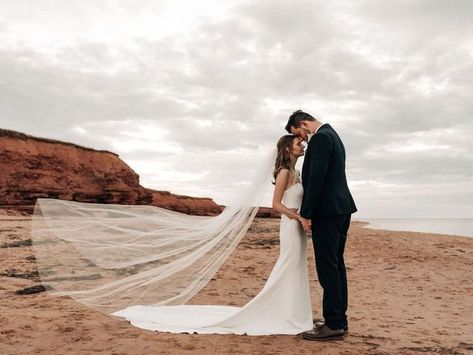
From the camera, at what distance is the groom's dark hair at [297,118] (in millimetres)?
5074

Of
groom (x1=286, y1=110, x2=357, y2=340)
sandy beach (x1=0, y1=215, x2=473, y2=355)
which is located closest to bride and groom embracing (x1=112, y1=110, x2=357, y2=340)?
groom (x1=286, y1=110, x2=357, y2=340)

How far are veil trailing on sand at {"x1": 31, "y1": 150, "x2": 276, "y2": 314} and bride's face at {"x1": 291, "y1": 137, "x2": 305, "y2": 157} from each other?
51 centimetres

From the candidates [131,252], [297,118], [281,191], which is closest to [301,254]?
[281,191]

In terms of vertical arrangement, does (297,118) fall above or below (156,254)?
above

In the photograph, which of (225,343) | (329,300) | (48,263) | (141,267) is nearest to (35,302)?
(48,263)

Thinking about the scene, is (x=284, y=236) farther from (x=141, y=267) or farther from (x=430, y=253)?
(x=430, y=253)

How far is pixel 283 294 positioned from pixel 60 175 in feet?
Answer: 95.6

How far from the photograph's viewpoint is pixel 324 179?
4684mm

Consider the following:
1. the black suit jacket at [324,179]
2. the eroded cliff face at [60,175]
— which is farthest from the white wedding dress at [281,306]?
the eroded cliff face at [60,175]

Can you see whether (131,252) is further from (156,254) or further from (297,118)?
(297,118)

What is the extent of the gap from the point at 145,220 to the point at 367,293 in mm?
4606

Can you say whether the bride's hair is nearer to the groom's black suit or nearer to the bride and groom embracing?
the bride and groom embracing

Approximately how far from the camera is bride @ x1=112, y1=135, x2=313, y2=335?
502cm

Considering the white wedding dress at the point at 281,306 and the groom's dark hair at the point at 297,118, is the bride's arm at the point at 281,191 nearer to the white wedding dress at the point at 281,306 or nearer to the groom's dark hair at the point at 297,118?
the white wedding dress at the point at 281,306
